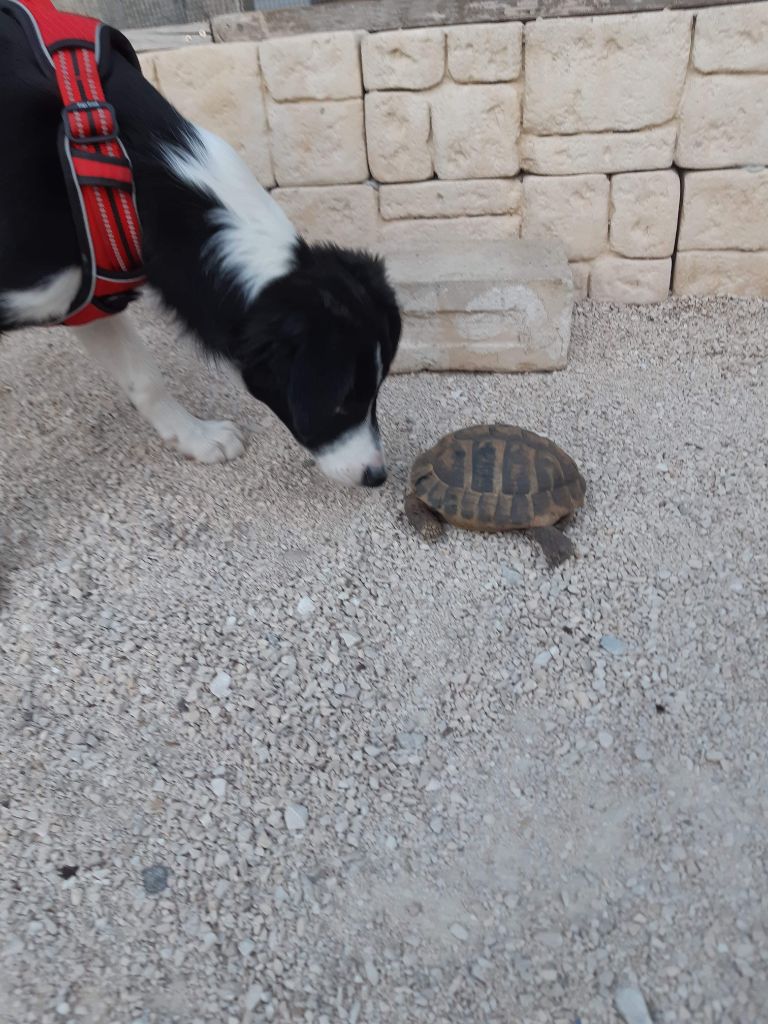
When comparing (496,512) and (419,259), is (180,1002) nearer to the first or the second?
(496,512)

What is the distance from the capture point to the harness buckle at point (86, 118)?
64.7 inches

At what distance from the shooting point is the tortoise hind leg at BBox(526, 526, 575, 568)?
2088mm

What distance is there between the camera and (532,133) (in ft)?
9.39

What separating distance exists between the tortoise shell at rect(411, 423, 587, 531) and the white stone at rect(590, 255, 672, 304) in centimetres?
124

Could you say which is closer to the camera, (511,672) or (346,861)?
(346,861)

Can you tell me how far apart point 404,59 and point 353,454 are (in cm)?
165

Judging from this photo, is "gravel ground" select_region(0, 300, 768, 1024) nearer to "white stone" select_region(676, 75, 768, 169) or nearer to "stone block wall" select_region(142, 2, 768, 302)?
"stone block wall" select_region(142, 2, 768, 302)

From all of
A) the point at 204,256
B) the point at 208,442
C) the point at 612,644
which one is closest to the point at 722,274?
the point at 612,644

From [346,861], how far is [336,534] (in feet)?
3.13

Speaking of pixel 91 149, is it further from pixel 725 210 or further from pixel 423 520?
pixel 725 210

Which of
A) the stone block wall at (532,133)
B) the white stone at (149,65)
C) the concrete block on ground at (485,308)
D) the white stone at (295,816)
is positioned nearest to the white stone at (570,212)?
the stone block wall at (532,133)

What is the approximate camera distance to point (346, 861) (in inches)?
60.1

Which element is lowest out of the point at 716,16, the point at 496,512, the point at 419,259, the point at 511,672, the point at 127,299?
the point at 511,672

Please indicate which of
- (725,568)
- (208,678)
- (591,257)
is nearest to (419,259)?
(591,257)
